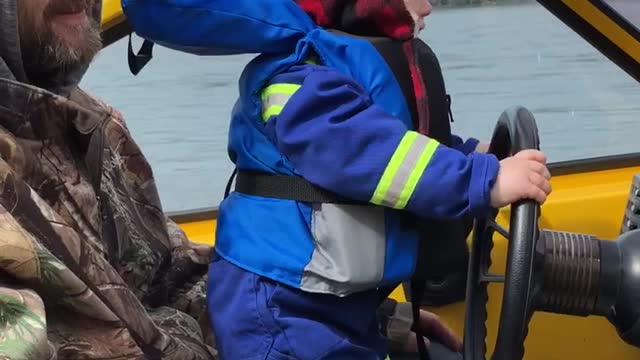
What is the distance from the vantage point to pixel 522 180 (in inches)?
52.3

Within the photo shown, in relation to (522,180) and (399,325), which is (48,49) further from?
(399,325)

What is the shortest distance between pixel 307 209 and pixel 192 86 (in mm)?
1200

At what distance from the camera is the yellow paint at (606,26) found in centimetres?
224

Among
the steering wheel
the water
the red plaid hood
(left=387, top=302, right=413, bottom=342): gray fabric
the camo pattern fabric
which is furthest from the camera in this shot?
the water

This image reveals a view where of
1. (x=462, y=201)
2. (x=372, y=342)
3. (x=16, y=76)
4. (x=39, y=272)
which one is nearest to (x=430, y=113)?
(x=462, y=201)

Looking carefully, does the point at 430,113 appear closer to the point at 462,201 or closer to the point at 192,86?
the point at 462,201

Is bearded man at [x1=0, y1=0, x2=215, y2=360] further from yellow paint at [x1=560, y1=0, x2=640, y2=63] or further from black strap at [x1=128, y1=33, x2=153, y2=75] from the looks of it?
yellow paint at [x1=560, y1=0, x2=640, y2=63]

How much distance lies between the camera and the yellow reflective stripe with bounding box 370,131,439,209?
1.39 metres

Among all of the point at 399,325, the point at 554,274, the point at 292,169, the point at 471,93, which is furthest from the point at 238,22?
the point at 471,93

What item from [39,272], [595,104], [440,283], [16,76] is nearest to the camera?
[39,272]

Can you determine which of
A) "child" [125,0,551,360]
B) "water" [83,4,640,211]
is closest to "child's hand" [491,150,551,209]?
"child" [125,0,551,360]

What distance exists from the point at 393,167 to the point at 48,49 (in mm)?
473

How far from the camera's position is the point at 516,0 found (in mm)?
2393

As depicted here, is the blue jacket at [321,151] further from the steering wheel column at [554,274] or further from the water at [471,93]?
the water at [471,93]
